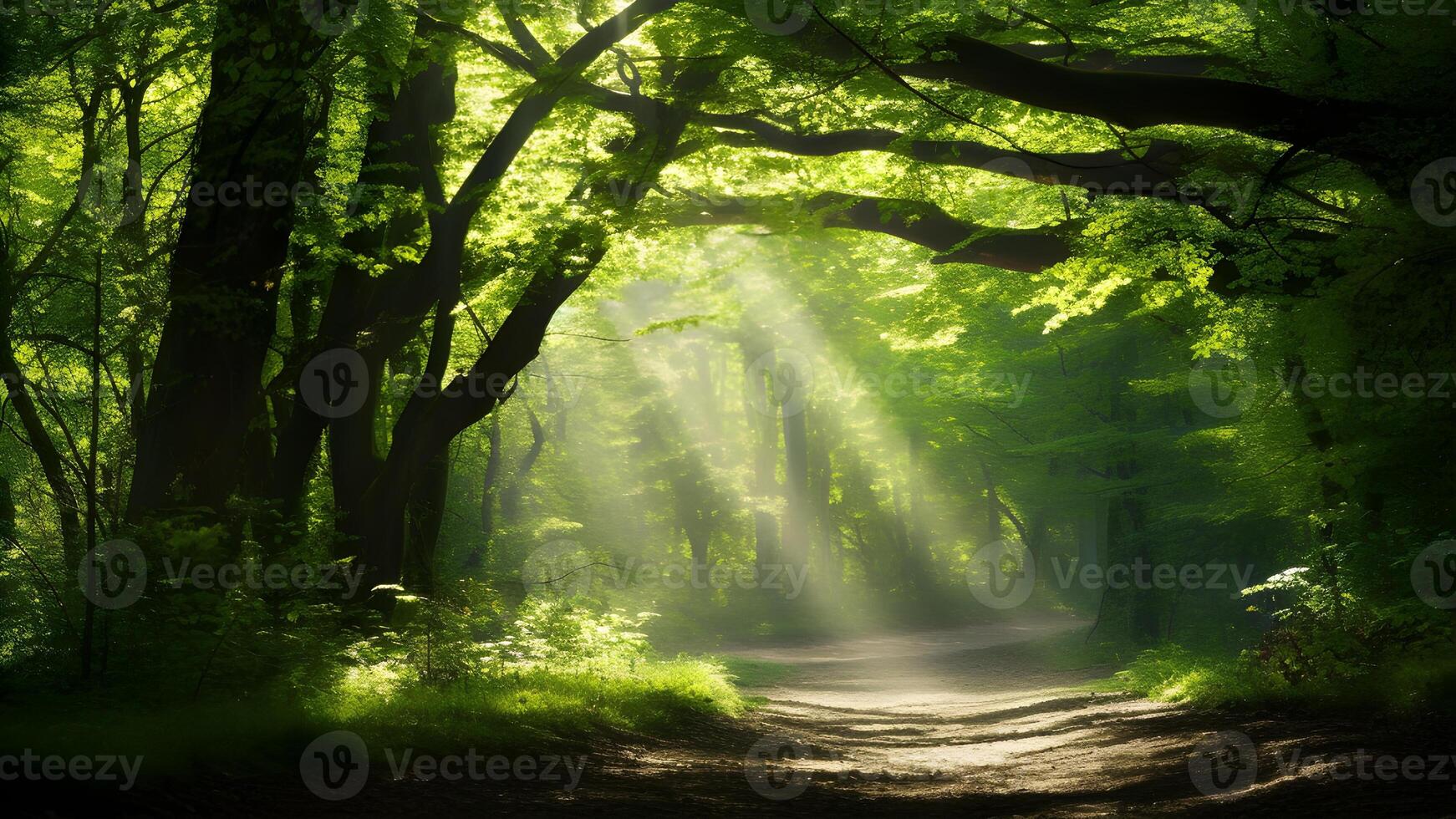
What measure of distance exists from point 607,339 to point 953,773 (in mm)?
6864

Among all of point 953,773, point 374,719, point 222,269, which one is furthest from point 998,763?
point 222,269

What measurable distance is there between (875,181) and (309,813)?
38.4 feet

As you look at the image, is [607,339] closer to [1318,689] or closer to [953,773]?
[953,773]

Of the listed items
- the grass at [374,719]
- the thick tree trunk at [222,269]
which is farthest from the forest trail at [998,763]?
the thick tree trunk at [222,269]

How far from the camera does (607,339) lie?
1353 centimetres

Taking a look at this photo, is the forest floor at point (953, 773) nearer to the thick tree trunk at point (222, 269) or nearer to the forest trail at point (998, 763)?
the forest trail at point (998, 763)

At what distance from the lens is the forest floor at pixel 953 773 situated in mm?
6328

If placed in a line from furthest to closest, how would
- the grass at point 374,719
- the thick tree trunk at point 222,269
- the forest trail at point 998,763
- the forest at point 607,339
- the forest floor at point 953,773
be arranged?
the thick tree trunk at point 222,269 < the forest at point 607,339 < the forest trail at point 998,763 < the forest floor at point 953,773 < the grass at point 374,719

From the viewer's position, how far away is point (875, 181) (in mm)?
15211

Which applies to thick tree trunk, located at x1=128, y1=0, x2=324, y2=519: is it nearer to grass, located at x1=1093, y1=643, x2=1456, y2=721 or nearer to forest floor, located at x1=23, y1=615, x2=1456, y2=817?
forest floor, located at x1=23, y1=615, x2=1456, y2=817

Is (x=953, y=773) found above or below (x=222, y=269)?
below

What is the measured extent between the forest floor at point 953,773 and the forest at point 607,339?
7cm

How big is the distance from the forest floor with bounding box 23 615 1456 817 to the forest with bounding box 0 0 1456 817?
73 mm

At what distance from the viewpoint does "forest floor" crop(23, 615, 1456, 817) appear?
20.8 feet
